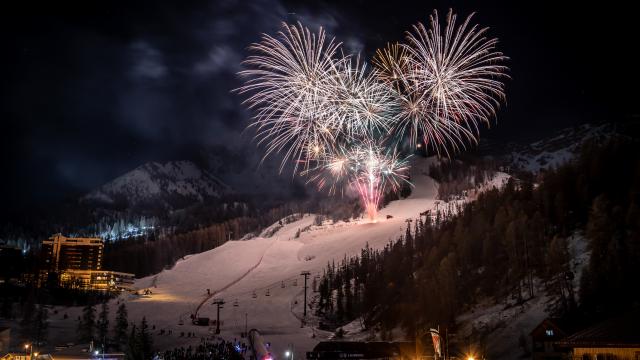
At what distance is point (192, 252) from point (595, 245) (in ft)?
439

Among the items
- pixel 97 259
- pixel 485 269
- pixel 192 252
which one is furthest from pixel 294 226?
pixel 485 269

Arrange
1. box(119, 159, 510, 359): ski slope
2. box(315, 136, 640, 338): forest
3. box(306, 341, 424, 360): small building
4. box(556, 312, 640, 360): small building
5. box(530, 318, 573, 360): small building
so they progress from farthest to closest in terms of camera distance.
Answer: box(119, 159, 510, 359): ski slope
box(315, 136, 640, 338): forest
box(306, 341, 424, 360): small building
box(530, 318, 573, 360): small building
box(556, 312, 640, 360): small building

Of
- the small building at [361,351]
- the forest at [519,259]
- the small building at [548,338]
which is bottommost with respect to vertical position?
the small building at [361,351]

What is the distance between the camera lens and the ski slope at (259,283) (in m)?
71.4

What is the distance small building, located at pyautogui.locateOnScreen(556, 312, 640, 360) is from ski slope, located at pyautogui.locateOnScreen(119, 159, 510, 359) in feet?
91.5

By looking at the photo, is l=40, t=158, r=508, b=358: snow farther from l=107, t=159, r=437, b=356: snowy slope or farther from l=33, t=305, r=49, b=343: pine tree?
l=33, t=305, r=49, b=343: pine tree

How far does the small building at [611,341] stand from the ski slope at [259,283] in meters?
27.9

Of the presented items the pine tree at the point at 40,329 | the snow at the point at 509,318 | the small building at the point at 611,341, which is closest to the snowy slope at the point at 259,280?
the pine tree at the point at 40,329

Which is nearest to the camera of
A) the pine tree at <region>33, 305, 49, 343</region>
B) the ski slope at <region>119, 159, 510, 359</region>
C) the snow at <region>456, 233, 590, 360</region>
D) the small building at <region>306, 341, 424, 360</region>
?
the snow at <region>456, 233, 590, 360</region>

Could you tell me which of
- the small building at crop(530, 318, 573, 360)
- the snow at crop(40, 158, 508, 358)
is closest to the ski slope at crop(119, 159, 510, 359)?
the snow at crop(40, 158, 508, 358)

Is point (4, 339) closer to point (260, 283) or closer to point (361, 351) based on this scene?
point (361, 351)

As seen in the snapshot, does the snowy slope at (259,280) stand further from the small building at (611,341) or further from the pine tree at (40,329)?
the small building at (611,341)

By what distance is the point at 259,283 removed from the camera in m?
113

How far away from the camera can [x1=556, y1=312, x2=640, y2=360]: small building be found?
28.1 meters
